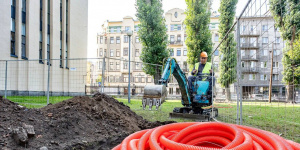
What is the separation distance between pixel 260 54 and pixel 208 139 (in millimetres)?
2285

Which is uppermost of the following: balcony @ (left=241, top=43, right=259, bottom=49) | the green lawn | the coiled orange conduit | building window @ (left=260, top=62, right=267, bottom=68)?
balcony @ (left=241, top=43, right=259, bottom=49)

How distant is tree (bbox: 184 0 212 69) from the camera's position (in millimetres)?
18453

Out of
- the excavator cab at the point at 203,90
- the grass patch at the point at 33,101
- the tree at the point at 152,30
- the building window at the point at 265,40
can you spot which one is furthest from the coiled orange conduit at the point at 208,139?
the tree at the point at 152,30

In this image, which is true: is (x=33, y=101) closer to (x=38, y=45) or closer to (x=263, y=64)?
(x=38, y=45)

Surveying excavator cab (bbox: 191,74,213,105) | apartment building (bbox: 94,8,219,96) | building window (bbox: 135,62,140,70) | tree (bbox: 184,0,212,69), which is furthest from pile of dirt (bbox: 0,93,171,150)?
apartment building (bbox: 94,8,219,96)

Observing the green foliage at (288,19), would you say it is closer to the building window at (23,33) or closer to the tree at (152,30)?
the tree at (152,30)

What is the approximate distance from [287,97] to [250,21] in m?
1.61

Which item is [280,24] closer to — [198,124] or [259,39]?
[259,39]

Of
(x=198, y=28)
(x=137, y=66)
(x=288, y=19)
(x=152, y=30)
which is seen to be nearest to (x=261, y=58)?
(x=288, y=19)

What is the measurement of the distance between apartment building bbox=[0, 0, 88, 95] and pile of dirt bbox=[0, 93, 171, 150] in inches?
271

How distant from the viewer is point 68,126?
3445mm

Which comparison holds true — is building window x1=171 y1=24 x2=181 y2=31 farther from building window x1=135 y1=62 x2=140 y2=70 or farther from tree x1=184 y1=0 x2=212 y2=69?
tree x1=184 y1=0 x2=212 y2=69

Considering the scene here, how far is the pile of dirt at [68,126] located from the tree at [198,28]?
15.1m

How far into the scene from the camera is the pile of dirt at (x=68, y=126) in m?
2.85
